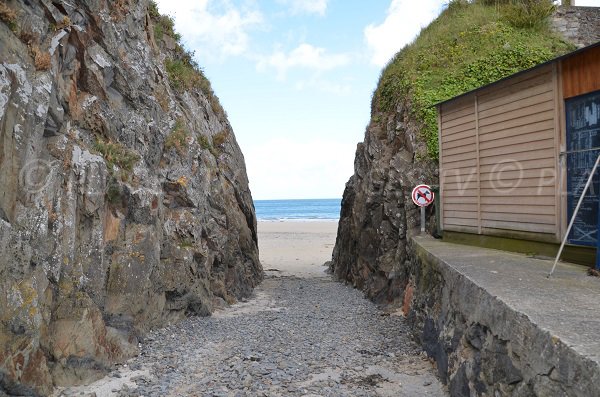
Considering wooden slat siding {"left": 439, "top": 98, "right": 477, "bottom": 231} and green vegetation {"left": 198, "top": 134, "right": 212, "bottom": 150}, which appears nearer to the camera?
wooden slat siding {"left": 439, "top": 98, "right": 477, "bottom": 231}

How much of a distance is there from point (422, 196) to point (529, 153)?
4134 mm

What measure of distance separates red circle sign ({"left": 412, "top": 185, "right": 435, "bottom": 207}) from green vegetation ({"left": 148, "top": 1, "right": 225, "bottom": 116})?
30.8 ft

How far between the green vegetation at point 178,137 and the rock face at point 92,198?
48mm

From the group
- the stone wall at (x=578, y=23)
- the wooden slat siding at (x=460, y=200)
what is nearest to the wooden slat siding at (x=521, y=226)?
the wooden slat siding at (x=460, y=200)

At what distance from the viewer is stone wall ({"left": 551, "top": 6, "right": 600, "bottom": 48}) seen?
1836 centimetres

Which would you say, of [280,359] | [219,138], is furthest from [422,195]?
[219,138]

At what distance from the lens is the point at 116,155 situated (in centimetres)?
1082

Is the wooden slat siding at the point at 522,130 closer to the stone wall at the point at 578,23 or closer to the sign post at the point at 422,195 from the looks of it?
the sign post at the point at 422,195

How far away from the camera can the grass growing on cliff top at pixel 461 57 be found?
16.1m

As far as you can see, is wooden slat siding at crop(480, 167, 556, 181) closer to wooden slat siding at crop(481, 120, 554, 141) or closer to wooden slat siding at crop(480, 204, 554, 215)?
wooden slat siding at crop(480, 204, 554, 215)

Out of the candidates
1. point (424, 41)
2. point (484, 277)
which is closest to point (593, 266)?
point (484, 277)

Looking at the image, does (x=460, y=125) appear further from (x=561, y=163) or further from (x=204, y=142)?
(x=204, y=142)

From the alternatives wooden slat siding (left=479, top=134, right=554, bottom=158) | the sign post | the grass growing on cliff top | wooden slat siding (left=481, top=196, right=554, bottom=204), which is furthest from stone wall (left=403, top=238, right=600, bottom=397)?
the grass growing on cliff top

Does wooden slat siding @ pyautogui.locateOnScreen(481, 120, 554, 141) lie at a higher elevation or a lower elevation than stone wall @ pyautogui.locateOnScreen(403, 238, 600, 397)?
higher
